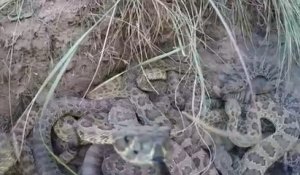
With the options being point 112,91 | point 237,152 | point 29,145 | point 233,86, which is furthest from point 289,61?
point 29,145

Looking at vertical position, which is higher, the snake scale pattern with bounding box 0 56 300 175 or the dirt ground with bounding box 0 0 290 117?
the dirt ground with bounding box 0 0 290 117

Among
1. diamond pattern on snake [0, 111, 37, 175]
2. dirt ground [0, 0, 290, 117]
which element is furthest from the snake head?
dirt ground [0, 0, 290, 117]

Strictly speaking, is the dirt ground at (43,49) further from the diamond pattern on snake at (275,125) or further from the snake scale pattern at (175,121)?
the diamond pattern on snake at (275,125)

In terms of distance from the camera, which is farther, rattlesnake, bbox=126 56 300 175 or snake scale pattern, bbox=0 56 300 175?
rattlesnake, bbox=126 56 300 175

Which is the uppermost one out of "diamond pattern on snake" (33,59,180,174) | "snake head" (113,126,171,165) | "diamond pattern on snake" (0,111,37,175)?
"snake head" (113,126,171,165)

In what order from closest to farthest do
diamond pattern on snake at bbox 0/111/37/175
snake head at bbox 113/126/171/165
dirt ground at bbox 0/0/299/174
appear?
snake head at bbox 113/126/171/165
diamond pattern on snake at bbox 0/111/37/175
dirt ground at bbox 0/0/299/174

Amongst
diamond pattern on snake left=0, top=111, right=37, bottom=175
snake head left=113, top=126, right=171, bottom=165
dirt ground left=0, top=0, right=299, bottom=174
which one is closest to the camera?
snake head left=113, top=126, right=171, bottom=165

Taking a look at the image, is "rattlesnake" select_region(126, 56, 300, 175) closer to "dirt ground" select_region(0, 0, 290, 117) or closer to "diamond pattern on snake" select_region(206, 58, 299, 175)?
"diamond pattern on snake" select_region(206, 58, 299, 175)
